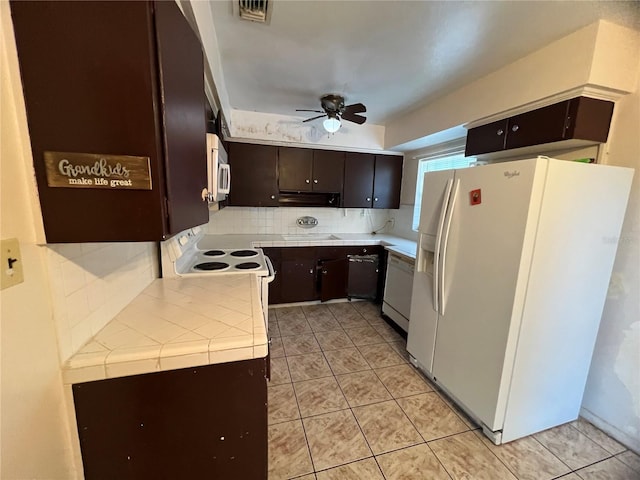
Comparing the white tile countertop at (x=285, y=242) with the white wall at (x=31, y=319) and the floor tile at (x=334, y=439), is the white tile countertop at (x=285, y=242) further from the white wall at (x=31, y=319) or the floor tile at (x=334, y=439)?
the white wall at (x=31, y=319)

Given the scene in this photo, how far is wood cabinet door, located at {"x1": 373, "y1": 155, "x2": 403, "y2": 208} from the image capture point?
3.80m

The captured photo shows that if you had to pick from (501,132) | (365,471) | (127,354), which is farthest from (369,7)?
(365,471)

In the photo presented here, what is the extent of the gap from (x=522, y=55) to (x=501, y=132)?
49cm

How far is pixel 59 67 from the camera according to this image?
2.28ft

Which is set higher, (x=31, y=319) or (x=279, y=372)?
(x=31, y=319)

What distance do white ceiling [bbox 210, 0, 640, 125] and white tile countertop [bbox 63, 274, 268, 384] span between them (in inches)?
64.1

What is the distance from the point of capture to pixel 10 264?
69cm

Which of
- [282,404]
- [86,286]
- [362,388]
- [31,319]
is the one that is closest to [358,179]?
[362,388]

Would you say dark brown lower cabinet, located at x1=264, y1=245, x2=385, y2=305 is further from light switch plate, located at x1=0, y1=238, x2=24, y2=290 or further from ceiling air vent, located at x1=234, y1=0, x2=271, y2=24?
light switch plate, located at x1=0, y1=238, x2=24, y2=290

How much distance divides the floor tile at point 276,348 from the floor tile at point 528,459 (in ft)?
5.21

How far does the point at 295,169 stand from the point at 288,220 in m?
0.74

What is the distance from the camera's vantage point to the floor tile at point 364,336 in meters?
2.73

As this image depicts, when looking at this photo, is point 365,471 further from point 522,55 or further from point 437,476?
point 522,55

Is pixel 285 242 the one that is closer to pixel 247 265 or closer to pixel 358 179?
pixel 247 265
